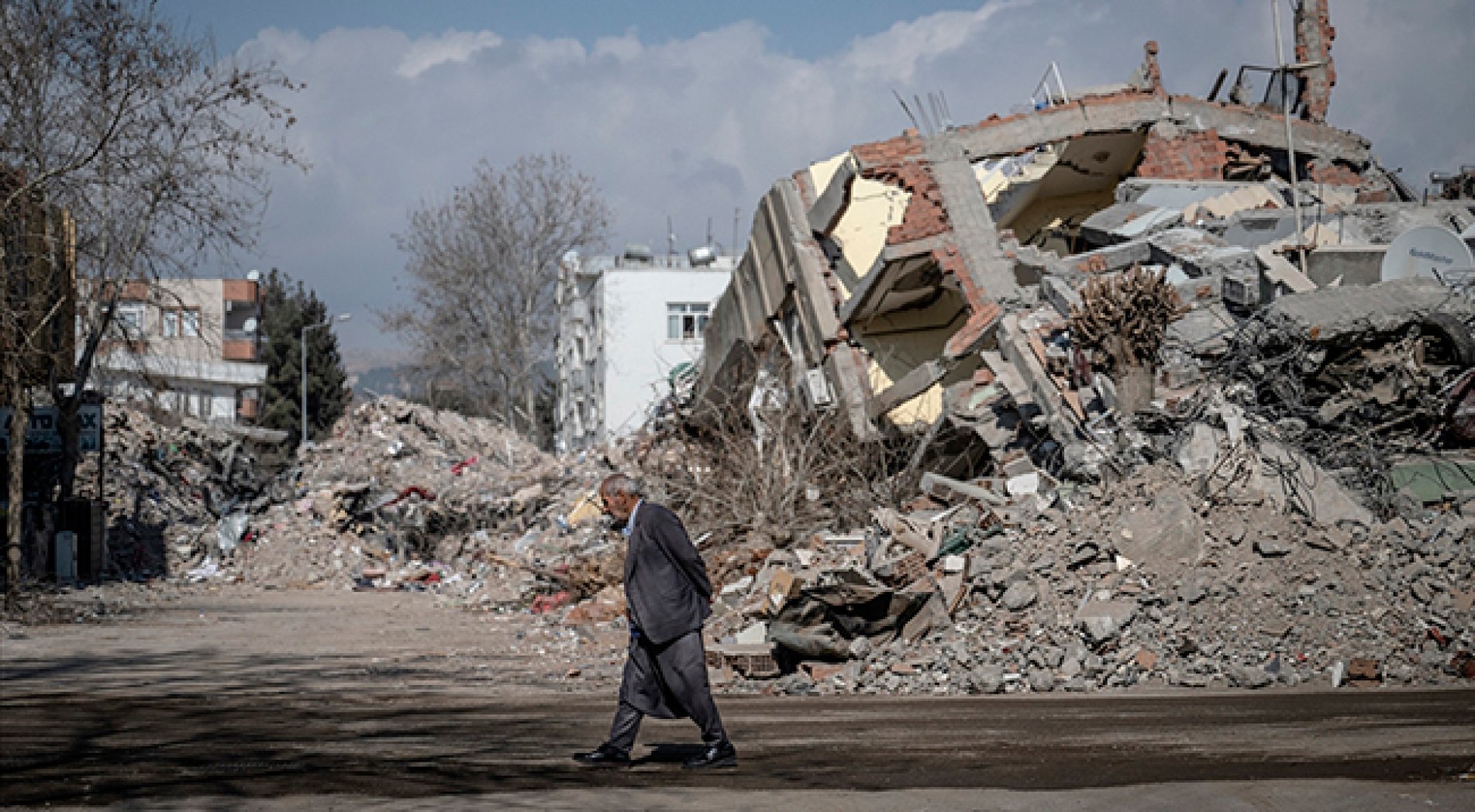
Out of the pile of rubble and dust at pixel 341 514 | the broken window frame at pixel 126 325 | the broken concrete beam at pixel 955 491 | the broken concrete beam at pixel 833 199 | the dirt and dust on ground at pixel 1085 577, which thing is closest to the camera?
the dirt and dust on ground at pixel 1085 577

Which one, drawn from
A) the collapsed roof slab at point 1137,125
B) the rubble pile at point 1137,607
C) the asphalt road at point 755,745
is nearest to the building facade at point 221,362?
the collapsed roof slab at point 1137,125

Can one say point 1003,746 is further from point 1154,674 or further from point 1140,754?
point 1154,674

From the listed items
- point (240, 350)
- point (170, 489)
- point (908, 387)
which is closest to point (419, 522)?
point (170, 489)

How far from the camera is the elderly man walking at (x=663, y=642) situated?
6.71 m

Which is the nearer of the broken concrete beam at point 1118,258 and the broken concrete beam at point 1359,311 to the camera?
the broken concrete beam at point 1359,311

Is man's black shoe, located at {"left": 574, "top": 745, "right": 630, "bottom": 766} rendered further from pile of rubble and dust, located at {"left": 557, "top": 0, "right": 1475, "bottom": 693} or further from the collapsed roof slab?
the collapsed roof slab

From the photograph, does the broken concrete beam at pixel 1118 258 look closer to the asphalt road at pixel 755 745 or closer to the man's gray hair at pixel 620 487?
the asphalt road at pixel 755 745

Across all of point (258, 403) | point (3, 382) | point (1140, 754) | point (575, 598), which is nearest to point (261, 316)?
point (258, 403)

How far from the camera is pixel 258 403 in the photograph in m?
65.1

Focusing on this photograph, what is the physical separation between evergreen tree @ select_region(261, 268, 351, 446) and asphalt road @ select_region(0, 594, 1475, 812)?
5389cm

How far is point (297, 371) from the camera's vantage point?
6575 cm

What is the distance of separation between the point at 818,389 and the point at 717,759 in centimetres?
1479

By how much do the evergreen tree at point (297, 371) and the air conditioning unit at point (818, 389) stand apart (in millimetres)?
46705

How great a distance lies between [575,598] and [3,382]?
29.6 feet
